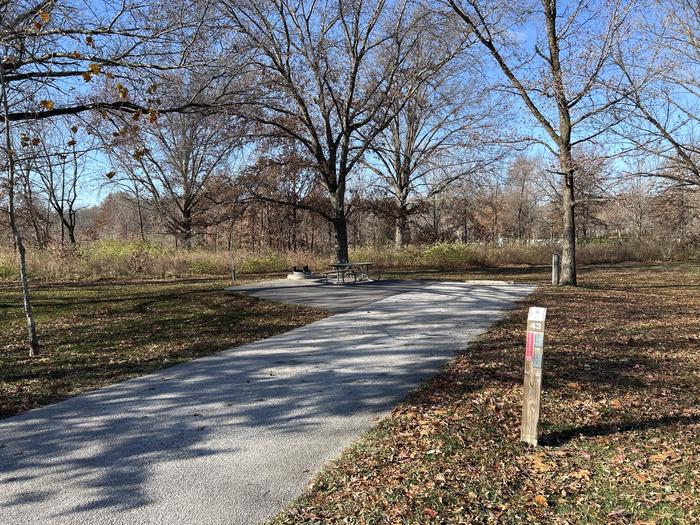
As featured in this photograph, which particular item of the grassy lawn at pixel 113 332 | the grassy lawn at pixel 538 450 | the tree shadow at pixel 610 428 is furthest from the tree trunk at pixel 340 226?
the tree shadow at pixel 610 428

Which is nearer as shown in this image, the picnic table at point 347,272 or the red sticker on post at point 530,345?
the red sticker on post at point 530,345

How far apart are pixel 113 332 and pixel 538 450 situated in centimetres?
713

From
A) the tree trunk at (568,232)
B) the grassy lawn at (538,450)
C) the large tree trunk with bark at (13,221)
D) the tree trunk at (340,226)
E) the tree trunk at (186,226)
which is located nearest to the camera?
the grassy lawn at (538,450)

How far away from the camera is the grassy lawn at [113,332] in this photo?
5676mm

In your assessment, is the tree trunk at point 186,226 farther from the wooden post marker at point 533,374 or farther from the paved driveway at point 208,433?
the wooden post marker at point 533,374

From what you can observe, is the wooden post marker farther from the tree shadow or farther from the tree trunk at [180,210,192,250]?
the tree trunk at [180,210,192,250]

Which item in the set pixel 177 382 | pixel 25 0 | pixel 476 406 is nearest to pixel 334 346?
pixel 177 382

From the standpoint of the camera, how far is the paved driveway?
9.70 feet

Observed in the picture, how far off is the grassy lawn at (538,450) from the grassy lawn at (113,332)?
3.51m

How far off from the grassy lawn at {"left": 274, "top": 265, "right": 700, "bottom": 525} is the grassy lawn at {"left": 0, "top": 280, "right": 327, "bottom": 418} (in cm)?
351

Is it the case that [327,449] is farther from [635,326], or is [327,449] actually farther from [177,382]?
[635,326]

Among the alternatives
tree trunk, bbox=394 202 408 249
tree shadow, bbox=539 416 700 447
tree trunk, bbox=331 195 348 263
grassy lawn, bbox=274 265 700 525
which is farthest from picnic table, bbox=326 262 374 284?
tree shadow, bbox=539 416 700 447

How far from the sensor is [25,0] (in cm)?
875

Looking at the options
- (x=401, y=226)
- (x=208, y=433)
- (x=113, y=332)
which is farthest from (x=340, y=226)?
(x=208, y=433)
